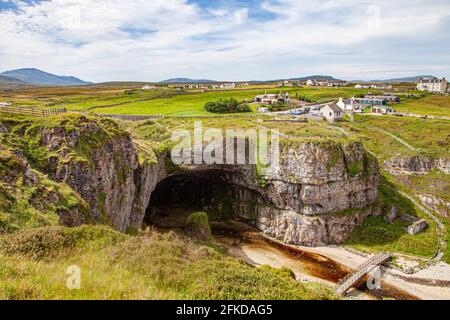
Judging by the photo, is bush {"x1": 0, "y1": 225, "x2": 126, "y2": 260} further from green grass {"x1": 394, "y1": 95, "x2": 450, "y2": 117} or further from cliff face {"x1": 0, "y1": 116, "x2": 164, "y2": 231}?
green grass {"x1": 394, "y1": 95, "x2": 450, "y2": 117}

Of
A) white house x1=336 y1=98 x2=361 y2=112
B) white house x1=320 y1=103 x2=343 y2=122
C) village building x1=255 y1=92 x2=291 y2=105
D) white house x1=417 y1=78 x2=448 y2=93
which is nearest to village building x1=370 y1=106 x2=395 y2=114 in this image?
white house x1=336 y1=98 x2=361 y2=112

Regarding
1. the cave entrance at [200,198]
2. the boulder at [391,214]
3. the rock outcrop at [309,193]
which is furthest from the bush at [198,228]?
the boulder at [391,214]

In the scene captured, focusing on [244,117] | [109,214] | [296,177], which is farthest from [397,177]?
[109,214]

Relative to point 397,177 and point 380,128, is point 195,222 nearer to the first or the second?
point 397,177

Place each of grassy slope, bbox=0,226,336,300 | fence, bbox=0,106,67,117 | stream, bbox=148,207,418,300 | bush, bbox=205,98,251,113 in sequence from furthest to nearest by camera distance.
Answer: bush, bbox=205,98,251,113
stream, bbox=148,207,418,300
fence, bbox=0,106,67,117
grassy slope, bbox=0,226,336,300

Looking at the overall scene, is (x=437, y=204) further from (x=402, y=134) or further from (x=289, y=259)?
(x=289, y=259)

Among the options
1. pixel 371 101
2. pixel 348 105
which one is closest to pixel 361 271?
pixel 348 105
